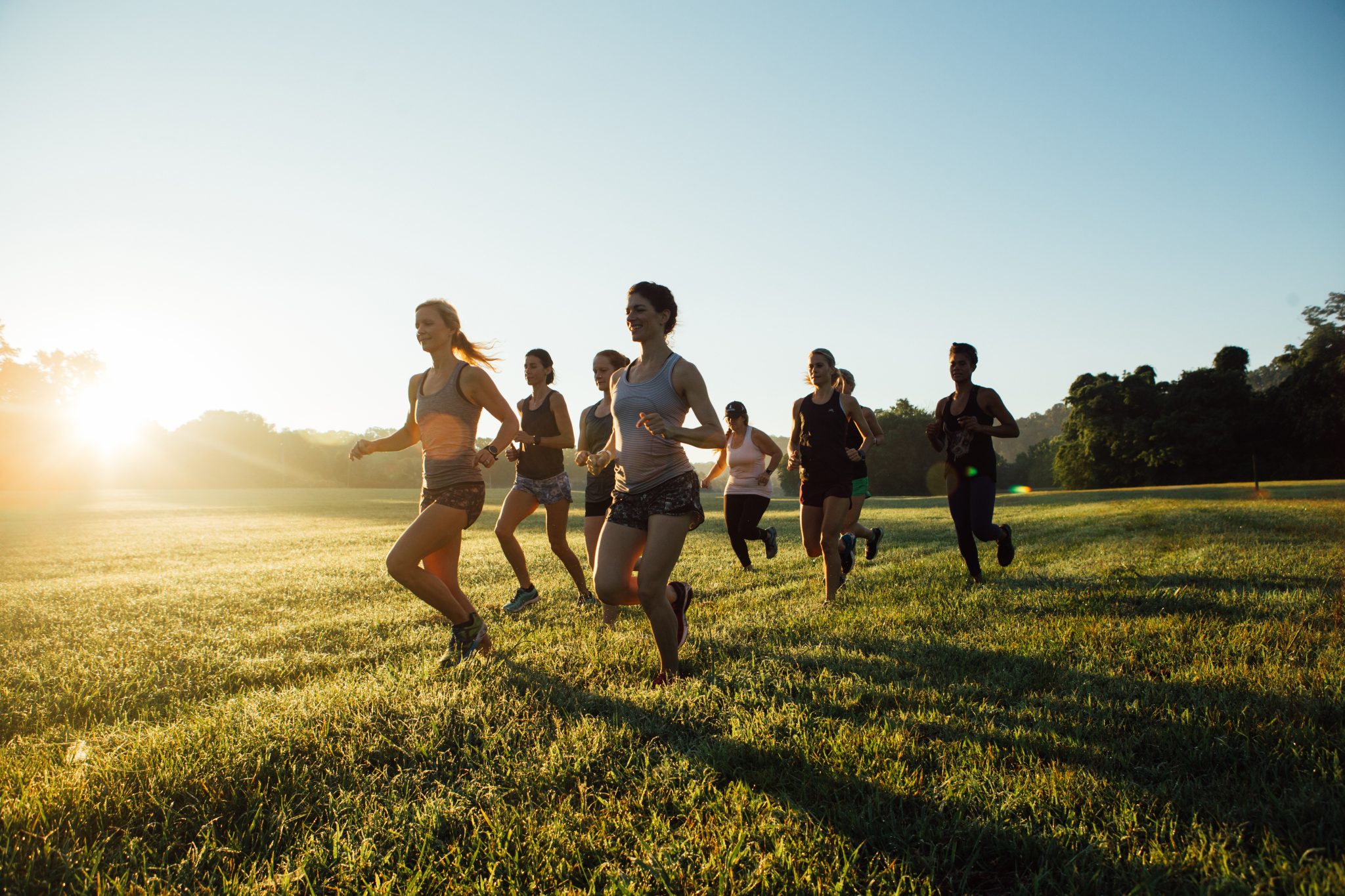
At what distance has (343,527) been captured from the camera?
21.8 meters

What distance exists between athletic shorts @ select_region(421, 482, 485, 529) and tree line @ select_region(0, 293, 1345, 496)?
42.0 metres

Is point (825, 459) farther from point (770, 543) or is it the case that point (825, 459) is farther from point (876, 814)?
point (876, 814)

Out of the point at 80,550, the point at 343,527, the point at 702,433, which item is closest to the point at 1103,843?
the point at 702,433

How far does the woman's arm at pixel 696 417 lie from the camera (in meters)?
3.93

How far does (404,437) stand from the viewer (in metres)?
5.43

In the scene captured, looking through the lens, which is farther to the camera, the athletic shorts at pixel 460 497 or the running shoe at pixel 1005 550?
the running shoe at pixel 1005 550

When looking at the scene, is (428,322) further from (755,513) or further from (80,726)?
(755,513)

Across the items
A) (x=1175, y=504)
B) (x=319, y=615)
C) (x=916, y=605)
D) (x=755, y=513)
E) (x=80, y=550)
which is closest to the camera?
(x=916, y=605)

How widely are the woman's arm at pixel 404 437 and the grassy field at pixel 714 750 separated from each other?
161cm

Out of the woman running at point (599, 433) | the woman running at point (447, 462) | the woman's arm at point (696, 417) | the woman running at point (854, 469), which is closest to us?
the woman's arm at point (696, 417)

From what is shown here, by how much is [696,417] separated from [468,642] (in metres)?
2.41

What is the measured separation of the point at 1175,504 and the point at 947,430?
19.7m

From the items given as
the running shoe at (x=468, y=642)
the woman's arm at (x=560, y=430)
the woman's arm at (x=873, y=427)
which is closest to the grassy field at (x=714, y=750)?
the running shoe at (x=468, y=642)

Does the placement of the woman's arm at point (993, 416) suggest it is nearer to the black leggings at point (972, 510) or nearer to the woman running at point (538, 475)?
the black leggings at point (972, 510)
